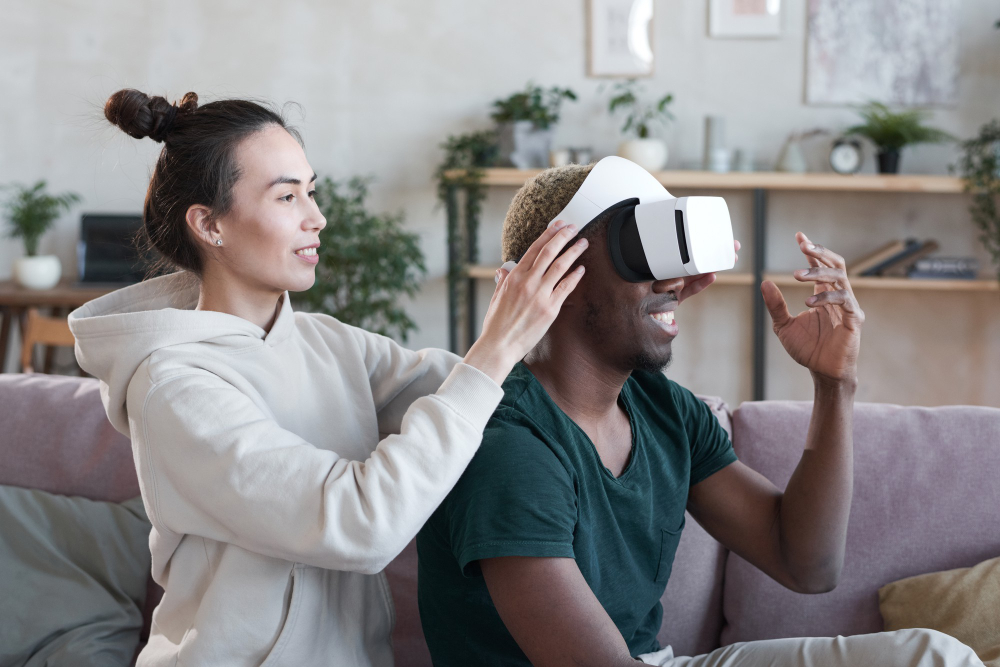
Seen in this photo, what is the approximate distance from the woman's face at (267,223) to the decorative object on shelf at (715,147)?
105 inches

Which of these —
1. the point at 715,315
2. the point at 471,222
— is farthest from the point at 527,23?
the point at 715,315

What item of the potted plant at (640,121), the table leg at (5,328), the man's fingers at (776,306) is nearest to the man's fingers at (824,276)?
the man's fingers at (776,306)

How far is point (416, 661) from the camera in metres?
1.61

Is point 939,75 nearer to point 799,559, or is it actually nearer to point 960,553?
point 960,553

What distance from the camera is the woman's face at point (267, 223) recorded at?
120 cm

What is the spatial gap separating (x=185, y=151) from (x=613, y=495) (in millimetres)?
772

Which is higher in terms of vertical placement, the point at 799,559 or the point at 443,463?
the point at 443,463

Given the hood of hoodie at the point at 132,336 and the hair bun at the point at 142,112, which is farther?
the hair bun at the point at 142,112

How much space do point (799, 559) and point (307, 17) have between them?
355 cm

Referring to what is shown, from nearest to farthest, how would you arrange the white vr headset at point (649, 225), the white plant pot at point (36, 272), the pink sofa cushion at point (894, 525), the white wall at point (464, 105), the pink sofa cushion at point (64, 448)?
1. the white vr headset at point (649, 225)
2. the pink sofa cushion at point (894, 525)
3. the pink sofa cushion at point (64, 448)
4. the white wall at point (464, 105)
5. the white plant pot at point (36, 272)

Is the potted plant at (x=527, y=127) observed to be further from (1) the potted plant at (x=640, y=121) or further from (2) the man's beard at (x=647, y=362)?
(2) the man's beard at (x=647, y=362)

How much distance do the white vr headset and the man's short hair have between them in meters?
0.03

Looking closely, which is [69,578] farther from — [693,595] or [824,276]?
[824,276]

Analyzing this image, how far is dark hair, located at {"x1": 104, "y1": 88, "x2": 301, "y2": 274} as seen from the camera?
1.20 meters
